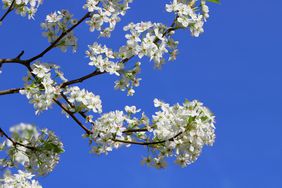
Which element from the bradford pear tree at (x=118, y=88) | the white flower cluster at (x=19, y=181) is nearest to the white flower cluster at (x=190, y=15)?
the bradford pear tree at (x=118, y=88)

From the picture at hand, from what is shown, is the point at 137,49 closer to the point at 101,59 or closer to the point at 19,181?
the point at 101,59

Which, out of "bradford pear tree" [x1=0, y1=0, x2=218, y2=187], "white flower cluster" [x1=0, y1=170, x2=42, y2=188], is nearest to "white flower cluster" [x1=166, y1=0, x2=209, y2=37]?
"bradford pear tree" [x1=0, y1=0, x2=218, y2=187]

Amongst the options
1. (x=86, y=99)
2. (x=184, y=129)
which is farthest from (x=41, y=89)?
(x=184, y=129)

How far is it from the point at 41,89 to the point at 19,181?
167cm

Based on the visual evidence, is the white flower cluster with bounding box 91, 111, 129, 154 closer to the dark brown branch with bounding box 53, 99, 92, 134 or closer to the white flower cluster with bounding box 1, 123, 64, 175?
the dark brown branch with bounding box 53, 99, 92, 134

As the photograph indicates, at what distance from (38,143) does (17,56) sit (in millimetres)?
1432

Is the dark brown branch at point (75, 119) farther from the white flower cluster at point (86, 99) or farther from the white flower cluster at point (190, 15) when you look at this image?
the white flower cluster at point (190, 15)

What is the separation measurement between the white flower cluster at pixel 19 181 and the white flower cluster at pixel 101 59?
204 centimetres

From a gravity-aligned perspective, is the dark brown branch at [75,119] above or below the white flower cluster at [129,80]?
below

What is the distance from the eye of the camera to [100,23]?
25.1 feet

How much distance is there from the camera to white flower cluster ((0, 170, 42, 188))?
26.2ft

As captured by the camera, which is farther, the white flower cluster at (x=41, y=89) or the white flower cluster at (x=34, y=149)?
A: the white flower cluster at (x=34, y=149)

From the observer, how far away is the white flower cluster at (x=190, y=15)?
7387 mm

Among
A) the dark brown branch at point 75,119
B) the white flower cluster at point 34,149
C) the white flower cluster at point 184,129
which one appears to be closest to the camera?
the white flower cluster at point 184,129
